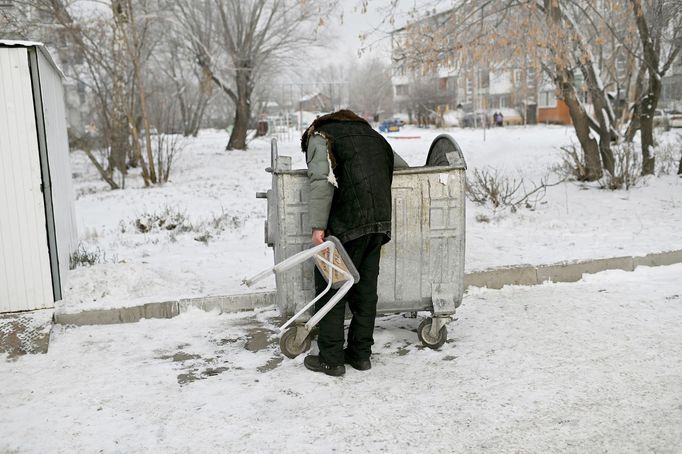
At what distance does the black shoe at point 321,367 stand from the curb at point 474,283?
1.44 m

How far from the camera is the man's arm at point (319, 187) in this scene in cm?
405

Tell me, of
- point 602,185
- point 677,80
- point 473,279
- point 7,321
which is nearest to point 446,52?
point 602,185

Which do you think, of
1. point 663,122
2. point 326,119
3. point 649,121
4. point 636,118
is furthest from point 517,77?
point 326,119

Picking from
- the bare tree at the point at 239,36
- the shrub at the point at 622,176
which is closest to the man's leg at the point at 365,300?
the shrub at the point at 622,176

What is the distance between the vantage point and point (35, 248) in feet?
17.0

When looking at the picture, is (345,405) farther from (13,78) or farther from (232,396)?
(13,78)

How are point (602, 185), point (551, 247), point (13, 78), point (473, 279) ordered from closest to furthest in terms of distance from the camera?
point (13, 78)
point (473, 279)
point (551, 247)
point (602, 185)

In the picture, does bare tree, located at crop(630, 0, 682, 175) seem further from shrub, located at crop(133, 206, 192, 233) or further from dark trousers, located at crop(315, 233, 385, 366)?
dark trousers, located at crop(315, 233, 385, 366)

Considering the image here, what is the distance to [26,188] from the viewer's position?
509 cm

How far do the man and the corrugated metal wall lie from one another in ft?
7.91

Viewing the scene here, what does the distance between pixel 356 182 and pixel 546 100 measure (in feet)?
168

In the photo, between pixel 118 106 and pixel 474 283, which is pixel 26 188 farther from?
pixel 118 106

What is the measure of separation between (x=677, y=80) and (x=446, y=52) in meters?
13.3

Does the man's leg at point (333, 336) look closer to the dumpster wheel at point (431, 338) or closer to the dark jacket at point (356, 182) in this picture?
the dark jacket at point (356, 182)
